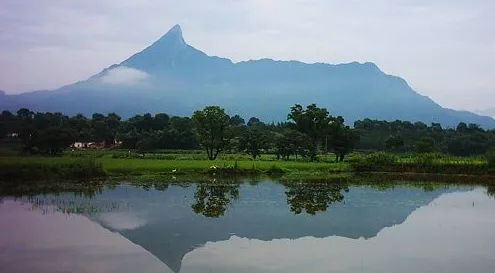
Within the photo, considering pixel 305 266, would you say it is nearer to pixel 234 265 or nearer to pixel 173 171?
pixel 234 265

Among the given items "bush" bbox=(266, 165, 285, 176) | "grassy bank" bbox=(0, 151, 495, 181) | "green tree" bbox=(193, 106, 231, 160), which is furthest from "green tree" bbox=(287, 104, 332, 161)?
"bush" bbox=(266, 165, 285, 176)

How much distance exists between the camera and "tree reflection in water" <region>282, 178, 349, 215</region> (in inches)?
697

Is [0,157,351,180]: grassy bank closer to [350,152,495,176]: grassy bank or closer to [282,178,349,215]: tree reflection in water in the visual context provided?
[350,152,495,176]: grassy bank

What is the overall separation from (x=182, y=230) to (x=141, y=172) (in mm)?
15488

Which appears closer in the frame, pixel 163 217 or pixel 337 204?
pixel 163 217

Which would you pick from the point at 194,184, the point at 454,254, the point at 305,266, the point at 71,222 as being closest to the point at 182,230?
the point at 71,222

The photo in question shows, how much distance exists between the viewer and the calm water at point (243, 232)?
989cm

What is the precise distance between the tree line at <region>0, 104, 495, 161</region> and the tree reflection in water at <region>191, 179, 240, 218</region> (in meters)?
13.0

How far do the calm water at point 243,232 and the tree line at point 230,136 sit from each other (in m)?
16.8

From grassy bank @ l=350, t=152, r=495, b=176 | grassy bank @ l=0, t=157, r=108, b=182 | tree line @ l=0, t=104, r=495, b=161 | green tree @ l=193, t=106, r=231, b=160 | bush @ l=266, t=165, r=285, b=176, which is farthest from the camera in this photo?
green tree @ l=193, t=106, r=231, b=160

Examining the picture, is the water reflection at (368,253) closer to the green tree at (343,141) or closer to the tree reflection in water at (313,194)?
the tree reflection in water at (313,194)

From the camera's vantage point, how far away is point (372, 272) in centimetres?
930

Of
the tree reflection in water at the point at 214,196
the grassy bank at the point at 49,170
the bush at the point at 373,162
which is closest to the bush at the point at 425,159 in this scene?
the bush at the point at 373,162

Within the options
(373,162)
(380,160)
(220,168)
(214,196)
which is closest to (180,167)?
A: (220,168)
